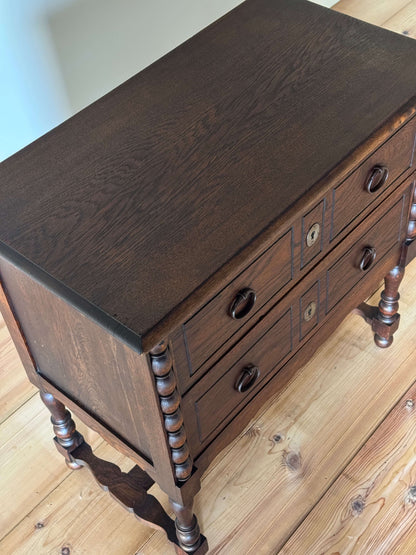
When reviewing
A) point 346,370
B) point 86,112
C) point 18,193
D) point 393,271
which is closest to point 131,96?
point 86,112

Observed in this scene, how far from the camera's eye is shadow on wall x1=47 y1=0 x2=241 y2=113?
5.44 feet

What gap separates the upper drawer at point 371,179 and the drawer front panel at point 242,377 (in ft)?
0.58

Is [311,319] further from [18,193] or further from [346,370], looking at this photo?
[18,193]

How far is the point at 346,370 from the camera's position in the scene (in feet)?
5.39

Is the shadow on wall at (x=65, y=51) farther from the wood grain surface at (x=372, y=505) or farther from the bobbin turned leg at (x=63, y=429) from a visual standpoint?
the wood grain surface at (x=372, y=505)

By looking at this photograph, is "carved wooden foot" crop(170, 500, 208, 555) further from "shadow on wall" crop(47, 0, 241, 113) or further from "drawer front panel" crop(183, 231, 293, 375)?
"shadow on wall" crop(47, 0, 241, 113)

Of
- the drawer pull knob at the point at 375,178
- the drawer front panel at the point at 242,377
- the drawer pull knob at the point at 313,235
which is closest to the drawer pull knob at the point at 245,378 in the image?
the drawer front panel at the point at 242,377

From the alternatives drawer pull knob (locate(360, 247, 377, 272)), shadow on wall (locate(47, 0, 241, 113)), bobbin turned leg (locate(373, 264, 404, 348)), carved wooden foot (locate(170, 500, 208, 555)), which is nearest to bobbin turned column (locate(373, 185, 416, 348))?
bobbin turned leg (locate(373, 264, 404, 348))

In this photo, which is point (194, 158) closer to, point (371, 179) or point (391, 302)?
Result: point (371, 179)

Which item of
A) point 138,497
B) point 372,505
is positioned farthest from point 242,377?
point 372,505

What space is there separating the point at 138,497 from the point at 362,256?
58 centimetres

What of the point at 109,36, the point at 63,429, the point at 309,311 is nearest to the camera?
the point at 309,311

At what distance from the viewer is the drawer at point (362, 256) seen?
1.28m

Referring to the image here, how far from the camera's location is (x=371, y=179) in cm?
119
